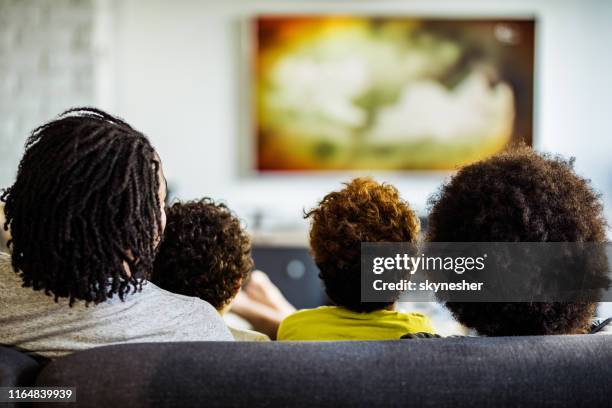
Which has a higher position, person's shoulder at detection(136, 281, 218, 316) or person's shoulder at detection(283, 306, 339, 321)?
person's shoulder at detection(136, 281, 218, 316)

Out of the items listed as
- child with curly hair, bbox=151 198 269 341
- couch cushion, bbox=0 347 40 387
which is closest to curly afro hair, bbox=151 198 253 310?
child with curly hair, bbox=151 198 269 341

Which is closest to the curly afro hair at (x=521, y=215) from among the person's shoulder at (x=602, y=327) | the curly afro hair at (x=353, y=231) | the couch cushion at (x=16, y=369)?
the person's shoulder at (x=602, y=327)

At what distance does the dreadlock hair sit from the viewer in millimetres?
902

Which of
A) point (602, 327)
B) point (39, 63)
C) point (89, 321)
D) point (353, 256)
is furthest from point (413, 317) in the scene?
point (39, 63)

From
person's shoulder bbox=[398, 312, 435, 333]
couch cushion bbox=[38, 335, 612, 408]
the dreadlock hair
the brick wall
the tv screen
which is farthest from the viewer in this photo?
the tv screen

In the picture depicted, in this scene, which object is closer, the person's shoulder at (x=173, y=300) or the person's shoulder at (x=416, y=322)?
the person's shoulder at (x=173, y=300)

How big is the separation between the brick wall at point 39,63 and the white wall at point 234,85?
27 centimetres

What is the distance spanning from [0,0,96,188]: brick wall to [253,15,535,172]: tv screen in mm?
955

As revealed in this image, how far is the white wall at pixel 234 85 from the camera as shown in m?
4.14

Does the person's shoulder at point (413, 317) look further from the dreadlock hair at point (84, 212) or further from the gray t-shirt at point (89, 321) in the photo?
the dreadlock hair at point (84, 212)

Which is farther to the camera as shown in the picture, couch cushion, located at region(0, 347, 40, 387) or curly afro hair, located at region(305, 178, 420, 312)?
curly afro hair, located at region(305, 178, 420, 312)

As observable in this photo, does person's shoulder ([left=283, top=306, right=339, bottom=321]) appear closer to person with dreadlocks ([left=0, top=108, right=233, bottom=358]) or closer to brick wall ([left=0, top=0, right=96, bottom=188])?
person with dreadlocks ([left=0, top=108, right=233, bottom=358])

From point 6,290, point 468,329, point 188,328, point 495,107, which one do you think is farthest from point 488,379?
point 495,107

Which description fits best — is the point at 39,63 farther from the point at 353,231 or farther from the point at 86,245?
the point at 86,245
